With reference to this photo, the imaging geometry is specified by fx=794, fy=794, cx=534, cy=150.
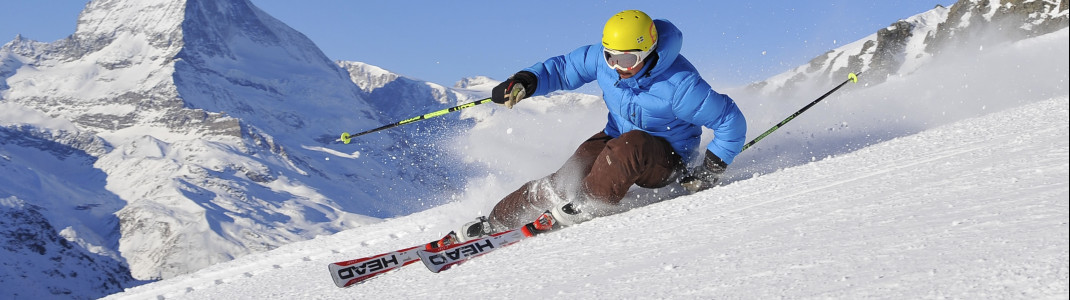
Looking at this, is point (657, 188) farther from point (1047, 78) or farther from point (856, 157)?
point (1047, 78)

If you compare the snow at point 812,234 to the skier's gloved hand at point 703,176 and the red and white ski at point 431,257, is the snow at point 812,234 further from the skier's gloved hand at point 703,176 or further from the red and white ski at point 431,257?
the skier's gloved hand at point 703,176

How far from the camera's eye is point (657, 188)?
6.17 metres

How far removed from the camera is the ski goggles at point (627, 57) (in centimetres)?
546

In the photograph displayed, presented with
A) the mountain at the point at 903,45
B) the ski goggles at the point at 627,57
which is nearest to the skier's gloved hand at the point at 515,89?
the ski goggles at the point at 627,57

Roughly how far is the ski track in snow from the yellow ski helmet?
1.13 metres

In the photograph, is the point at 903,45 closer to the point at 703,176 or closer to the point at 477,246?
the point at 703,176

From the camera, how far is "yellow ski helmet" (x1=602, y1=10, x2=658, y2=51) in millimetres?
5398

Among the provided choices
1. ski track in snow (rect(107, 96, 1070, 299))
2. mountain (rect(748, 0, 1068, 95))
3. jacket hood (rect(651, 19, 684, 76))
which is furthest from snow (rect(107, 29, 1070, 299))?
mountain (rect(748, 0, 1068, 95))

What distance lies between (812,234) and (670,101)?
232 cm

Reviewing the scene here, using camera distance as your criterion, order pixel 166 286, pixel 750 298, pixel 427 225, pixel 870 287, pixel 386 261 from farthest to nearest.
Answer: pixel 427 225
pixel 166 286
pixel 386 261
pixel 750 298
pixel 870 287

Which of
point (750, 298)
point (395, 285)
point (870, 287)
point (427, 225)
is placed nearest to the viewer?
point (870, 287)

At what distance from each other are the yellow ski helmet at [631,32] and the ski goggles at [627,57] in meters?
0.03

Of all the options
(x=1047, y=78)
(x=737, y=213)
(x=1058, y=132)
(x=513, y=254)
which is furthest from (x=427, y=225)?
(x=1047, y=78)

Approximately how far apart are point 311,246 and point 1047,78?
839 cm
